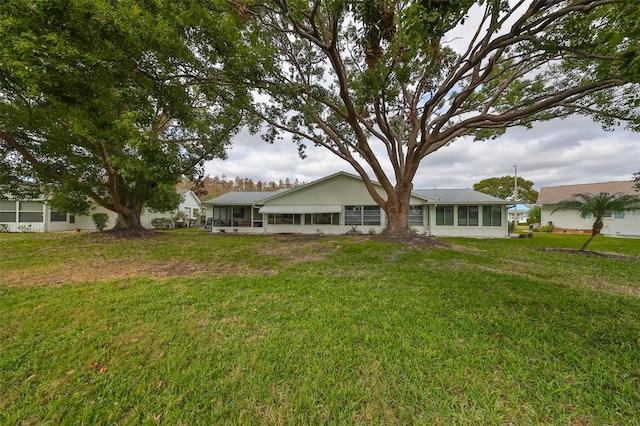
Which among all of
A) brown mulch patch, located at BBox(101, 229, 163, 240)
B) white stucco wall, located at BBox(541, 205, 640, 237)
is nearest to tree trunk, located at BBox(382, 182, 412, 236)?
brown mulch patch, located at BBox(101, 229, 163, 240)

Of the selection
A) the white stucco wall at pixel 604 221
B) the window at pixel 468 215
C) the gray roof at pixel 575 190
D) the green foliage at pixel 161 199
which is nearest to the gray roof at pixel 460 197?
the window at pixel 468 215

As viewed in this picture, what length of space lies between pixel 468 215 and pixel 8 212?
123 feet

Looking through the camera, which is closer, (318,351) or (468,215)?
(318,351)

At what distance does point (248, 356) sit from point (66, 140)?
16095 mm

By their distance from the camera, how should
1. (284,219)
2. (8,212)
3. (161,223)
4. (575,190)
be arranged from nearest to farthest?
(8,212), (284,219), (161,223), (575,190)

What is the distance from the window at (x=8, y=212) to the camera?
68.8 ft

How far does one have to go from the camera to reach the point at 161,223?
2666 cm

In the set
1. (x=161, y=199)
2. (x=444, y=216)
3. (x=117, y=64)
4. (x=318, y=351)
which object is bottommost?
(x=318, y=351)

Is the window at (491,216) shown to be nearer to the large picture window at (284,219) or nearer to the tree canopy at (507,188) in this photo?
the large picture window at (284,219)

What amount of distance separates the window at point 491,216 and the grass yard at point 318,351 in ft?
43.7

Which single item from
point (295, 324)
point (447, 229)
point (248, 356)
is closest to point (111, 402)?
point (248, 356)

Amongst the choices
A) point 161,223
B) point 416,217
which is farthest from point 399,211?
point 161,223

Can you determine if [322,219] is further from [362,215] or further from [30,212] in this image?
[30,212]

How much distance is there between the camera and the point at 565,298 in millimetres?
4879
